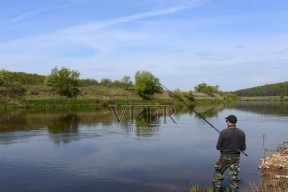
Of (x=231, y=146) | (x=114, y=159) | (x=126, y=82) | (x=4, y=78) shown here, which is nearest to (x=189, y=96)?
(x=126, y=82)

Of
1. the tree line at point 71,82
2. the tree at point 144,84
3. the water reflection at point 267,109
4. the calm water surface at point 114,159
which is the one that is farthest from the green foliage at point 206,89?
the calm water surface at point 114,159

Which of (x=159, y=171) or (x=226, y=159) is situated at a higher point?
(x=226, y=159)

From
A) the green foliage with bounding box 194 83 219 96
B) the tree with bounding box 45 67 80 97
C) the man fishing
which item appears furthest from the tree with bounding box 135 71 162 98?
the man fishing

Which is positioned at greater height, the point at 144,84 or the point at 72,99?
the point at 144,84

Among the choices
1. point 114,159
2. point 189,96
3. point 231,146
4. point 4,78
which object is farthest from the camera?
point 189,96

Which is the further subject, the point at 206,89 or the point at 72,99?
the point at 206,89

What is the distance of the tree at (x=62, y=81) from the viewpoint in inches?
2862

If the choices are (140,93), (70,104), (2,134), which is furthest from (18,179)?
(140,93)

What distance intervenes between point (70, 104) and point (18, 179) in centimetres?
5678

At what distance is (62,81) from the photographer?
73.0 m

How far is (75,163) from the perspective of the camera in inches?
686

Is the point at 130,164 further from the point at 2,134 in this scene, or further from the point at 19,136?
the point at 2,134

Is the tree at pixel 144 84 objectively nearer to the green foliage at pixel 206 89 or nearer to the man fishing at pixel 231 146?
the green foliage at pixel 206 89

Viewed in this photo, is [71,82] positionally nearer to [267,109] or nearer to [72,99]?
[72,99]
